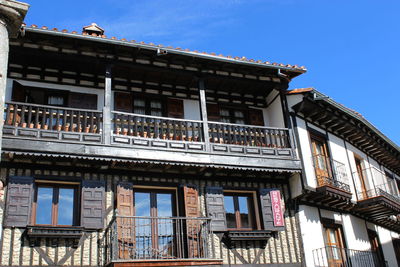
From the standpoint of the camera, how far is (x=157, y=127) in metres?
13.2

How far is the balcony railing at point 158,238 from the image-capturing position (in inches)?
452

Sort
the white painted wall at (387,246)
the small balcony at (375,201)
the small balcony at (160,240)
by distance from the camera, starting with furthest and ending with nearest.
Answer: the white painted wall at (387,246) < the small balcony at (375,201) < the small balcony at (160,240)

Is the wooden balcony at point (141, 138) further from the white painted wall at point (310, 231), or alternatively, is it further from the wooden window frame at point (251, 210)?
the white painted wall at point (310, 231)

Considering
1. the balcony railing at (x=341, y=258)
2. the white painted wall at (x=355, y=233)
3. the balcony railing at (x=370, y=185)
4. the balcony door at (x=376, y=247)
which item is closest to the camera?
the balcony railing at (x=341, y=258)

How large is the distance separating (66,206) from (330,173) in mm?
8573

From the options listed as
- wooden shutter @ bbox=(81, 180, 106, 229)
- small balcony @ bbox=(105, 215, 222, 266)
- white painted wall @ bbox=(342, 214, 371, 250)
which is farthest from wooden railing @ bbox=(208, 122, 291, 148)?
white painted wall @ bbox=(342, 214, 371, 250)

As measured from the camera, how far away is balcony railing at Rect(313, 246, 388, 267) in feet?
45.5

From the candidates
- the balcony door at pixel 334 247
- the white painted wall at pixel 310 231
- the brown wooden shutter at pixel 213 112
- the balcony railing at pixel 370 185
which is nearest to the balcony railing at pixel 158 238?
the white painted wall at pixel 310 231

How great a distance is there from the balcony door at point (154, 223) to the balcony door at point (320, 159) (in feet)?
15.6

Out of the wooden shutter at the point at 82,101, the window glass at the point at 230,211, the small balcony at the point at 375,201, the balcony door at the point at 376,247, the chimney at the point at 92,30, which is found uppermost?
the chimney at the point at 92,30

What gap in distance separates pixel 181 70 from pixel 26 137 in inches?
194

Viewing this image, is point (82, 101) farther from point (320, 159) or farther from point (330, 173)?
point (330, 173)

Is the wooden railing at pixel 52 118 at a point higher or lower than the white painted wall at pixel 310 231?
higher

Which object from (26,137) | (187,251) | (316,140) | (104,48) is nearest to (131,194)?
(187,251)
